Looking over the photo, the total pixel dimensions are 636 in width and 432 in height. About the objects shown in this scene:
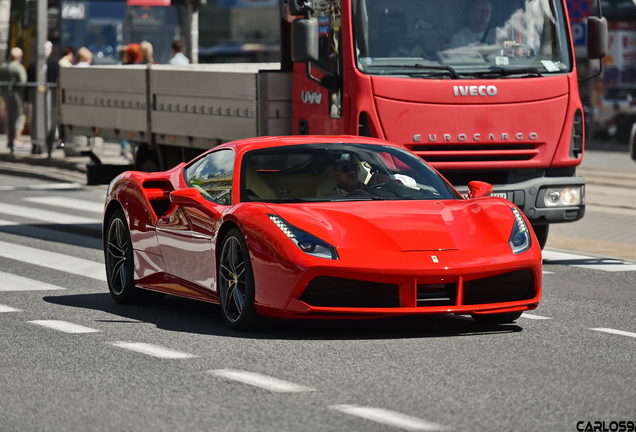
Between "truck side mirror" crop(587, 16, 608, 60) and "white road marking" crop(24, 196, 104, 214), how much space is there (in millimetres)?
7343

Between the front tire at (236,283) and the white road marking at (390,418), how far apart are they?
2.18m

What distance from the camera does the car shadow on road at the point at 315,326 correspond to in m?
8.21

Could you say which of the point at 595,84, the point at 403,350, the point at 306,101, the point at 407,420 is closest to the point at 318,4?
the point at 306,101

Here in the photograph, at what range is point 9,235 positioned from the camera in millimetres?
14898

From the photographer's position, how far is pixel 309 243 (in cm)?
794

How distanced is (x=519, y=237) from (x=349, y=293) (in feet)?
3.80

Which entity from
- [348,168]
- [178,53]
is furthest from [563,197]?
[178,53]

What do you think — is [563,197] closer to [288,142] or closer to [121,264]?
[288,142]

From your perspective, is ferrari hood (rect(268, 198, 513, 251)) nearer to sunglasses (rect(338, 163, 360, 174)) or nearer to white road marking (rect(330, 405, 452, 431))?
sunglasses (rect(338, 163, 360, 174))

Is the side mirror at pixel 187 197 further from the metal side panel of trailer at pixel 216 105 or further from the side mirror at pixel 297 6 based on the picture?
the metal side panel of trailer at pixel 216 105

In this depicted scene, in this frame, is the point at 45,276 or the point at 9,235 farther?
the point at 9,235

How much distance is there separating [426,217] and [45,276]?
4.34 meters

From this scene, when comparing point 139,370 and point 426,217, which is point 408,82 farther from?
point 139,370

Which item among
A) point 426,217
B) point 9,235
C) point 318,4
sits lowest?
point 9,235
